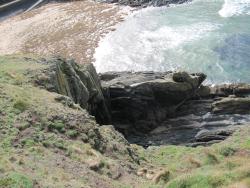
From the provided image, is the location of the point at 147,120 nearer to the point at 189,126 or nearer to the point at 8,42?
the point at 189,126

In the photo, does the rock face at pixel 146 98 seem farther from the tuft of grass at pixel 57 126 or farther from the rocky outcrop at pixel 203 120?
the tuft of grass at pixel 57 126

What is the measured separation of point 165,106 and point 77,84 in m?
8.54

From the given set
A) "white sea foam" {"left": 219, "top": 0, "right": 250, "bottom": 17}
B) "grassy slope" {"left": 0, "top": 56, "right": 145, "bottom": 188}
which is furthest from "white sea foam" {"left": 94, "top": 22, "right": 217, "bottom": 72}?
"grassy slope" {"left": 0, "top": 56, "right": 145, "bottom": 188}

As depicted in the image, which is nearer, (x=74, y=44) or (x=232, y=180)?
(x=232, y=180)

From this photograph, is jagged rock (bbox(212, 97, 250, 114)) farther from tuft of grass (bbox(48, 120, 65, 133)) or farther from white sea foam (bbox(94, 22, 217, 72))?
tuft of grass (bbox(48, 120, 65, 133))

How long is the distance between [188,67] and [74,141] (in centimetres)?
2575

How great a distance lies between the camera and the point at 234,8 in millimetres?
58531

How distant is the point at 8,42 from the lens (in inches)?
2051

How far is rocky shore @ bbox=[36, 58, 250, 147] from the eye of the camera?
3216 cm

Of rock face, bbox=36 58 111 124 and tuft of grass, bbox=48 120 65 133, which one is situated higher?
tuft of grass, bbox=48 120 65 133

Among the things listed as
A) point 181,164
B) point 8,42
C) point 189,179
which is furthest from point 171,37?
point 189,179

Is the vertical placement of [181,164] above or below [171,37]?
above

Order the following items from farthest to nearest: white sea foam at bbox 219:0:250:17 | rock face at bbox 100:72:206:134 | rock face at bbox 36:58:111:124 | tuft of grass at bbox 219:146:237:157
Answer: white sea foam at bbox 219:0:250:17 → rock face at bbox 100:72:206:134 → rock face at bbox 36:58:111:124 → tuft of grass at bbox 219:146:237:157

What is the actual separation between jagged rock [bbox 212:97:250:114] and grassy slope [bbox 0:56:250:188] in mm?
8352
